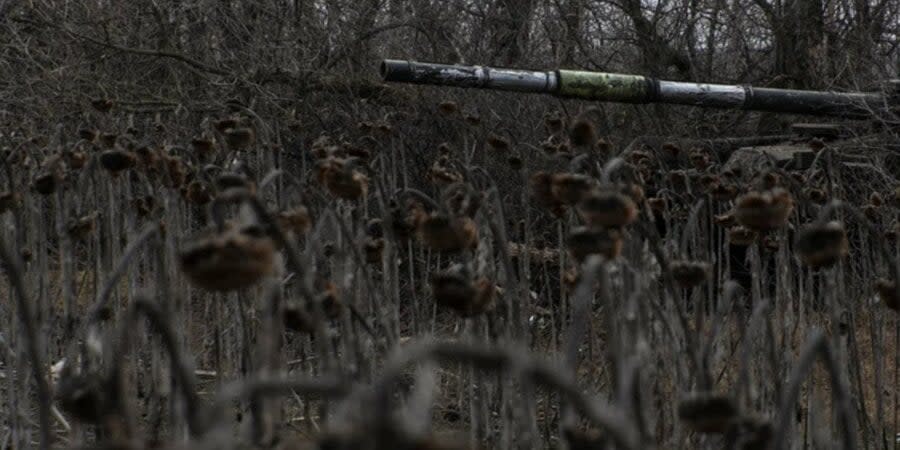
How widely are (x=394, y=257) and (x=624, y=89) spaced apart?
1.53 m

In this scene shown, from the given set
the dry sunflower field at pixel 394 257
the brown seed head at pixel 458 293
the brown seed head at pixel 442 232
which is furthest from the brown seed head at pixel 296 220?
the brown seed head at pixel 458 293

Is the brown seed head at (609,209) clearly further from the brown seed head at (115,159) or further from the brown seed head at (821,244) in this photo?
the brown seed head at (115,159)

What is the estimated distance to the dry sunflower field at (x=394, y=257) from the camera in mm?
1062

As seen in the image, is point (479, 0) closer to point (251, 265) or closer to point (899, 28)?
point (899, 28)

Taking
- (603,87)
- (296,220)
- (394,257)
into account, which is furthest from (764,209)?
(603,87)

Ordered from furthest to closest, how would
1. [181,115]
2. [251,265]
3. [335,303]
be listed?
[181,115], [335,303], [251,265]

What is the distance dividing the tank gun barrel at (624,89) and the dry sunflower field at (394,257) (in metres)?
0.17

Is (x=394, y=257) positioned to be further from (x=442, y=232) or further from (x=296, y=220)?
(x=442, y=232)

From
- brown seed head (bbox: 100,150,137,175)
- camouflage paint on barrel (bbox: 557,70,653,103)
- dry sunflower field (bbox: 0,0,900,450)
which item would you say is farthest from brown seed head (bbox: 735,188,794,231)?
camouflage paint on barrel (bbox: 557,70,653,103)

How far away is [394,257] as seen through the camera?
114 inches

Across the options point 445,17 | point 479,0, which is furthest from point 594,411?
point 479,0

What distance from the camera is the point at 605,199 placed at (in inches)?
46.9

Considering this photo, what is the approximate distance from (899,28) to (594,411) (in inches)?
253

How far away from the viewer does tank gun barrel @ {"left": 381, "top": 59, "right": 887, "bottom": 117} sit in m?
3.85
